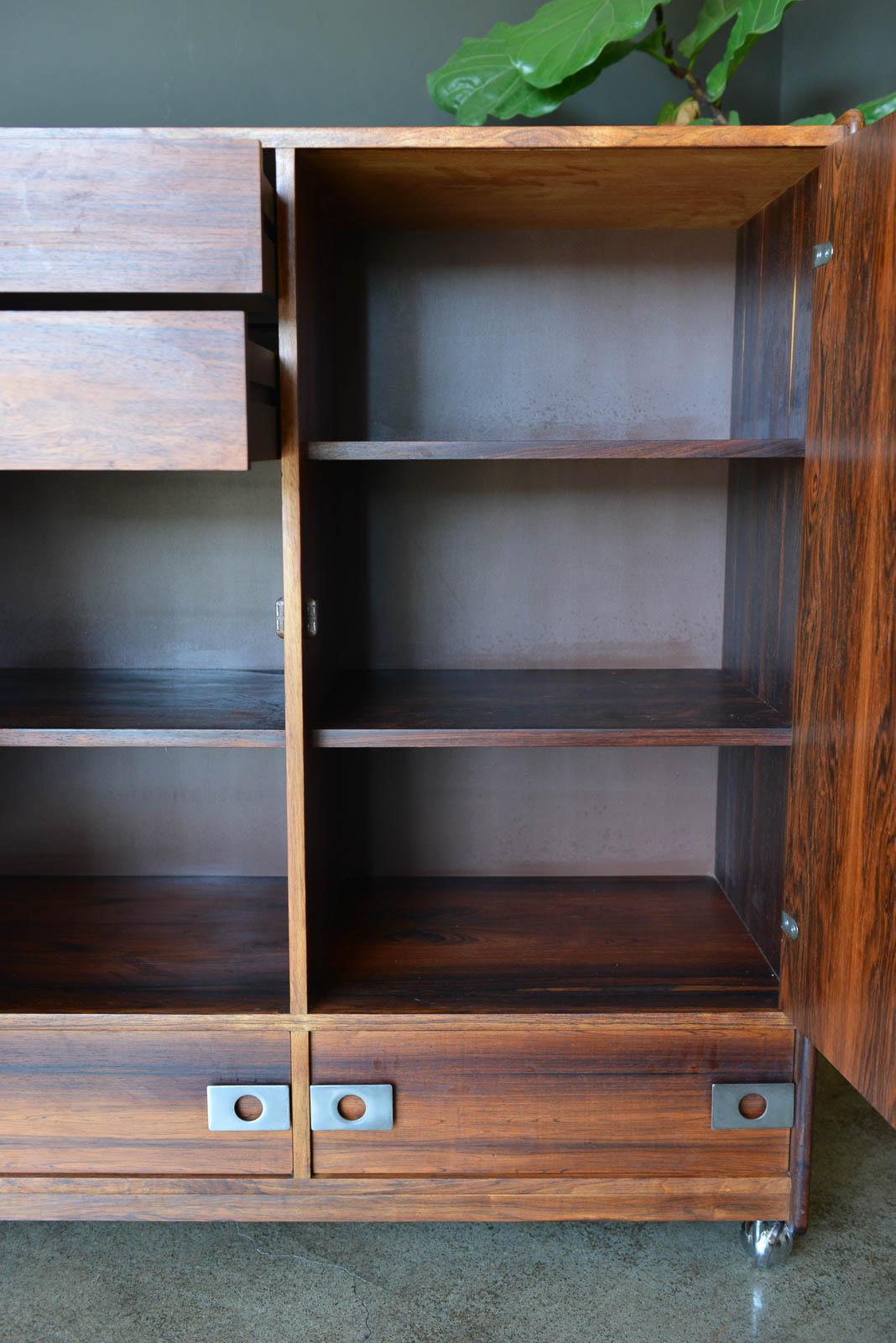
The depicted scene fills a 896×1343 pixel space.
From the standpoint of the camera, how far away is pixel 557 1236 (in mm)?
1695

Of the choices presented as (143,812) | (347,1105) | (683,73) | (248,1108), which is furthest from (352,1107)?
(683,73)

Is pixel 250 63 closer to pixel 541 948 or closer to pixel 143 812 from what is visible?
pixel 143 812

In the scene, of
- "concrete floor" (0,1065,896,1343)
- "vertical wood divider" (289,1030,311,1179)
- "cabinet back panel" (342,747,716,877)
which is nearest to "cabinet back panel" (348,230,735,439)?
"cabinet back panel" (342,747,716,877)

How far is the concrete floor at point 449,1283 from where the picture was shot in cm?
149

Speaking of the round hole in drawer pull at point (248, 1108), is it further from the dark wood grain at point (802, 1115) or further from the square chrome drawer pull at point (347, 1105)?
the dark wood grain at point (802, 1115)

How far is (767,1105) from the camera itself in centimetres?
154

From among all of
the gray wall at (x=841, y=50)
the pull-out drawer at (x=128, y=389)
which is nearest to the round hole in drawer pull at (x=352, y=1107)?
the pull-out drawer at (x=128, y=389)

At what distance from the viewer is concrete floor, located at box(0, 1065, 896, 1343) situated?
1.49 m

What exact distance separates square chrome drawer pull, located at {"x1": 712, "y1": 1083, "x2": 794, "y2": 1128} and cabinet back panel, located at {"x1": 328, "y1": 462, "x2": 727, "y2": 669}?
29.3 inches

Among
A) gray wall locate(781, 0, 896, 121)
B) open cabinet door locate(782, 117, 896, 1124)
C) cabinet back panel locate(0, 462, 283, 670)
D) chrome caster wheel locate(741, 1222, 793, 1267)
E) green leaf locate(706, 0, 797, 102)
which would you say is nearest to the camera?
open cabinet door locate(782, 117, 896, 1124)

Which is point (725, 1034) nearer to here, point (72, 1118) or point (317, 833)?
point (317, 833)

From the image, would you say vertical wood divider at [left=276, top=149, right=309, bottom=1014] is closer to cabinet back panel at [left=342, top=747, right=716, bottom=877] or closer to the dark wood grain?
cabinet back panel at [left=342, top=747, right=716, bottom=877]

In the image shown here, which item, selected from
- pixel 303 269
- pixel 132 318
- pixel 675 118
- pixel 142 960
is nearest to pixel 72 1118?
pixel 142 960

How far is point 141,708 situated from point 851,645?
1.00m
